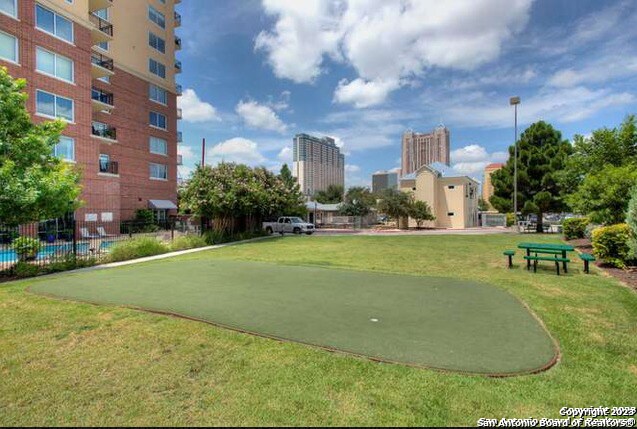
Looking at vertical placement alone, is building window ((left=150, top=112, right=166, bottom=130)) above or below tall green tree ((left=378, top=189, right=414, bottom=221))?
above

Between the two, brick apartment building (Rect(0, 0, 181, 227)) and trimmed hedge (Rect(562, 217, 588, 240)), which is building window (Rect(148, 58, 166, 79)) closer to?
brick apartment building (Rect(0, 0, 181, 227))

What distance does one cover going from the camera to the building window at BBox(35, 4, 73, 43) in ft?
72.5

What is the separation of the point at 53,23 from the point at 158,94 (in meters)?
13.3

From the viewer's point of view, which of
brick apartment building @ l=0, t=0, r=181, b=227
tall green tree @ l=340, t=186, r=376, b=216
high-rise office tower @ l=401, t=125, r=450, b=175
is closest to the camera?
brick apartment building @ l=0, t=0, r=181, b=227

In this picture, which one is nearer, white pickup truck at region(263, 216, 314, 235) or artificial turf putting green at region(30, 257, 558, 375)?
artificial turf putting green at region(30, 257, 558, 375)

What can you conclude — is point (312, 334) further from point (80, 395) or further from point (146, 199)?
point (146, 199)

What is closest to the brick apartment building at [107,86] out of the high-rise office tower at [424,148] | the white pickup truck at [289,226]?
the white pickup truck at [289,226]

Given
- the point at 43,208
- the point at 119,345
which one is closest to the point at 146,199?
the point at 43,208

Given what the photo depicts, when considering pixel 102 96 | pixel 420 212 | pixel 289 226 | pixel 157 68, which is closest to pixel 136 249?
pixel 289 226

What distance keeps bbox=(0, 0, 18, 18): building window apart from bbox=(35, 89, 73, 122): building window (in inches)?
167

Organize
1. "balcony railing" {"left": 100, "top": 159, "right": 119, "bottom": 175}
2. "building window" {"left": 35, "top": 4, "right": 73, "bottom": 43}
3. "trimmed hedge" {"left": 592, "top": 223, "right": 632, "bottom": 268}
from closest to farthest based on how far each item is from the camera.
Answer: "trimmed hedge" {"left": 592, "top": 223, "right": 632, "bottom": 268} < "building window" {"left": 35, "top": 4, "right": 73, "bottom": 43} < "balcony railing" {"left": 100, "top": 159, "right": 119, "bottom": 175}

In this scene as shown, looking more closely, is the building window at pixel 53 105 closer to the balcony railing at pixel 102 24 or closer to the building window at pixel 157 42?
the balcony railing at pixel 102 24

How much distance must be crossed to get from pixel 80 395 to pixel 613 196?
18.5 metres

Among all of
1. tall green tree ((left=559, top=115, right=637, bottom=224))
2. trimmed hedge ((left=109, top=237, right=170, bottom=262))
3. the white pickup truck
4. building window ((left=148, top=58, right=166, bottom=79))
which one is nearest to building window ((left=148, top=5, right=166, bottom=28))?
building window ((left=148, top=58, right=166, bottom=79))
